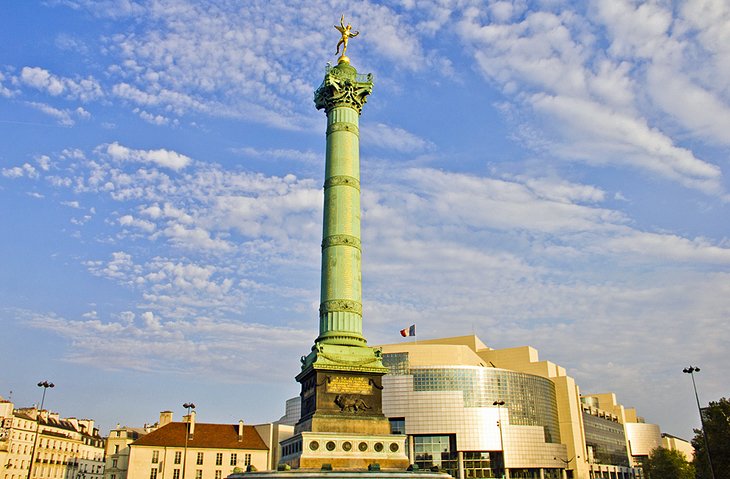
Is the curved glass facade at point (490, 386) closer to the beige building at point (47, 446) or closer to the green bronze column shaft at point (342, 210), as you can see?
the beige building at point (47, 446)

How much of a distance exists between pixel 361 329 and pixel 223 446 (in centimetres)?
4034

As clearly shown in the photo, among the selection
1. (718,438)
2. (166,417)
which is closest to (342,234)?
(718,438)

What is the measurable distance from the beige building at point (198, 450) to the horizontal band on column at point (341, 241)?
33865mm

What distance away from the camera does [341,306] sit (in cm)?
3953

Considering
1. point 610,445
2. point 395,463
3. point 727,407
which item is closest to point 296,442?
point 395,463

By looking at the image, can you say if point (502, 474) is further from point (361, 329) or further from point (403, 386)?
point (361, 329)

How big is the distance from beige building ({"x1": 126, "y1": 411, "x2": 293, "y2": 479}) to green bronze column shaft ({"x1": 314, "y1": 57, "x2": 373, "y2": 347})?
33.6m

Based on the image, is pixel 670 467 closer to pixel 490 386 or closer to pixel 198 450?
pixel 490 386

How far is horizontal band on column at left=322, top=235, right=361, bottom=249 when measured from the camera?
135ft

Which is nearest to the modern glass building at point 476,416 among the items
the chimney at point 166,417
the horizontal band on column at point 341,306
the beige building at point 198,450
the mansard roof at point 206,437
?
the beige building at point 198,450

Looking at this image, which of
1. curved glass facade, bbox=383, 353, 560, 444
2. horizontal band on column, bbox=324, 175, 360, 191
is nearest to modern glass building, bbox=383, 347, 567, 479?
curved glass facade, bbox=383, 353, 560, 444

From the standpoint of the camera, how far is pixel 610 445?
453ft

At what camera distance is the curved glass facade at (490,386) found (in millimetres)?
93938

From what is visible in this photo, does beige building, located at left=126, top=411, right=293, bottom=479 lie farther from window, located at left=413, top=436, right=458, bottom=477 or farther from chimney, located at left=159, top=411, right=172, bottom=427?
window, located at left=413, top=436, right=458, bottom=477
